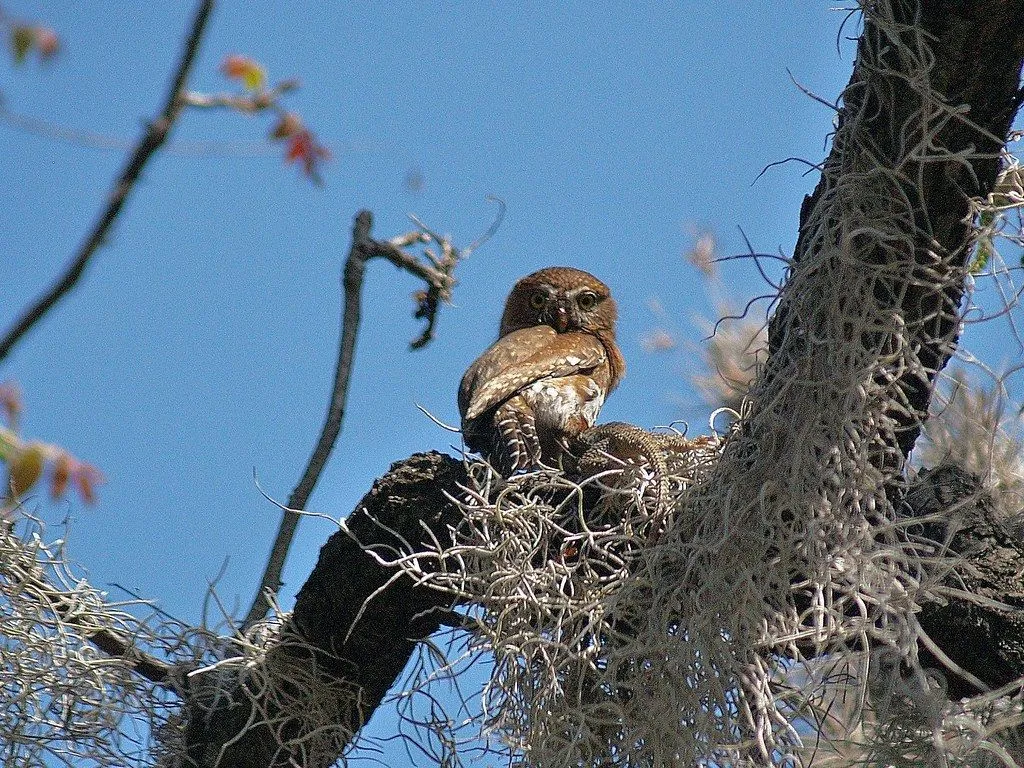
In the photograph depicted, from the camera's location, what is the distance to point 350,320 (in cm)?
302

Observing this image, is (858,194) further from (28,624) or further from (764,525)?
(28,624)

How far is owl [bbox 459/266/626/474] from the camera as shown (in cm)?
308

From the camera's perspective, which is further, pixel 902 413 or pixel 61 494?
pixel 61 494

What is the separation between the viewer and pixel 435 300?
3.19 meters

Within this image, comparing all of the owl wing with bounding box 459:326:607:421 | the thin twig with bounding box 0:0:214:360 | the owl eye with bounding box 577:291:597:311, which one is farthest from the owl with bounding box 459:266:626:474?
the thin twig with bounding box 0:0:214:360

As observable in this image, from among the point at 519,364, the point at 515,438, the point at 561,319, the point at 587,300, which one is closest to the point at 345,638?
the point at 515,438

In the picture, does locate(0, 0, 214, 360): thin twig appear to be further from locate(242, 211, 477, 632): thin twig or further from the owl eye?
the owl eye

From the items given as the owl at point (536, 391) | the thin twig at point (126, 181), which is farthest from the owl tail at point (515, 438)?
the thin twig at point (126, 181)

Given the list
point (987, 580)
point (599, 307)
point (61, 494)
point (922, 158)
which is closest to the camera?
point (922, 158)

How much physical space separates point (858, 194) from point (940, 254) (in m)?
0.20

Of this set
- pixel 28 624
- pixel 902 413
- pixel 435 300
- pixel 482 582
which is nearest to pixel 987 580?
pixel 902 413

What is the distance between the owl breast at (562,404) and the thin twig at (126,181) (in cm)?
224

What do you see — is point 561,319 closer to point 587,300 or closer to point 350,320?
point 587,300

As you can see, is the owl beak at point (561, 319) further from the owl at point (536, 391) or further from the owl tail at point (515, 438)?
the owl tail at point (515, 438)
